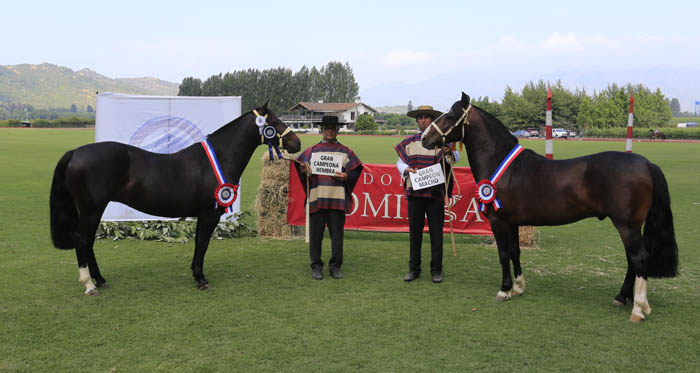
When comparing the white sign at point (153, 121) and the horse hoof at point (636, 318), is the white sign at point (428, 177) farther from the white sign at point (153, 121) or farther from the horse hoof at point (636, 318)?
the white sign at point (153, 121)

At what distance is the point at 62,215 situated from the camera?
5824 mm

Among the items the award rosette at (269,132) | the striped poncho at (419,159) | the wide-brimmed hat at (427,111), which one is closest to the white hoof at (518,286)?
the striped poncho at (419,159)

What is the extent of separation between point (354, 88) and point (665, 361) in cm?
11581

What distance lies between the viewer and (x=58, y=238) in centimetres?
582

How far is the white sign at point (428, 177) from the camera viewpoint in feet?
20.5

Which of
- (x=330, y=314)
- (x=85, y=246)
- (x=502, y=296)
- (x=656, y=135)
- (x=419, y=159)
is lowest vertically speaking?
(x=330, y=314)

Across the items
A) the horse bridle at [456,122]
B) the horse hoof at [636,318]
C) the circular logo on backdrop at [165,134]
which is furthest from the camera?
the circular logo on backdrop at [165,134]

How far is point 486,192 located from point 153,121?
6.24m

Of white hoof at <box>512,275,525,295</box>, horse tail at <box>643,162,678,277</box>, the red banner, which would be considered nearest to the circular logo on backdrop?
the red banner

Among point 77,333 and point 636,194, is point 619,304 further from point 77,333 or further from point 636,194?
point 77,333

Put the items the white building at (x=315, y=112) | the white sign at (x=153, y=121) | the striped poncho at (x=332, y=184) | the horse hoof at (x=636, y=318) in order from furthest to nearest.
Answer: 1. the white building at (x=315, y=112)
2. the white sign at (x=153, y=121)
3. the striped poncho at (x=332, y=184)
4. the horse hoof at (x=636, y=318)

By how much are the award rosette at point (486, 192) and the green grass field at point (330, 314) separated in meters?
1.08

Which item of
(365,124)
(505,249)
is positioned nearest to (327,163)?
(505,249)

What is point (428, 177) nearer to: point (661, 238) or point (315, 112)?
point (661, 238)
